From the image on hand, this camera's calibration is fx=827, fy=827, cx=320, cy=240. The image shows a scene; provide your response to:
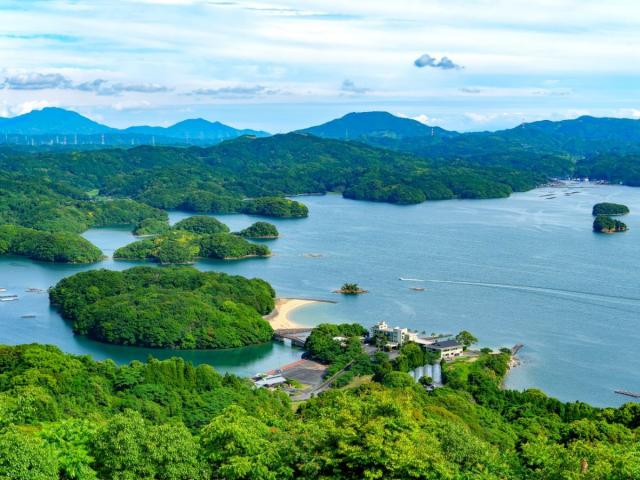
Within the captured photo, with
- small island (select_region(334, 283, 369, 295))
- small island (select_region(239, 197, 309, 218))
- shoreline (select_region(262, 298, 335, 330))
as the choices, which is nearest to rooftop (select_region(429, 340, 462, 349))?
shoreline (select_region(262, 298, 335, 330))

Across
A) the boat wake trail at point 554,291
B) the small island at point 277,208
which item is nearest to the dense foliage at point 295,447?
the boat wake trail at point 554,291

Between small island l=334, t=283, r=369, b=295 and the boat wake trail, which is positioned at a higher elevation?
the boat wake trail

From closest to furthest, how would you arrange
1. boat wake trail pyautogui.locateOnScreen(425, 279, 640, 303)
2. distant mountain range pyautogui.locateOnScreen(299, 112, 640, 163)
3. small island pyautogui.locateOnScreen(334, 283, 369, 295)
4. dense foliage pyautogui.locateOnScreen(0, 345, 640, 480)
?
dense foliage pyautogui.locateOnScreen(0, 345, 640, 480) < boat wake trail pyautogui.locateOnScreen(425, 279, 640, 303) < small island pyautogui.locateOnScreen(334, 283, 369, 295) < distant mountain range pyautogui.locateOnScreen(299, 112, 640, 163)

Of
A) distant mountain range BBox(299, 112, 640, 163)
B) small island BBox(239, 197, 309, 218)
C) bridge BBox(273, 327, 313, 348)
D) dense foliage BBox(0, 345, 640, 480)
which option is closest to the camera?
dense foliage BBox(0, 345, 640, 480)

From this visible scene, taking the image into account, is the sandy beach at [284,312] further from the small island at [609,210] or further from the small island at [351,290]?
the small island at [609,210]

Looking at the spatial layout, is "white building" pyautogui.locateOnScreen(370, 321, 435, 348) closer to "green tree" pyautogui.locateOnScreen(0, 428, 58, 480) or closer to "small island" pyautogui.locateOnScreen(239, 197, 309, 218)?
"green tree" pyautogui.locateOnScreen(0, 428, 58, 480)

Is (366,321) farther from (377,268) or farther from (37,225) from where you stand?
(37,225)

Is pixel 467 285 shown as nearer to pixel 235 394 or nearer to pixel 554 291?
Answer: pixel 554 291
